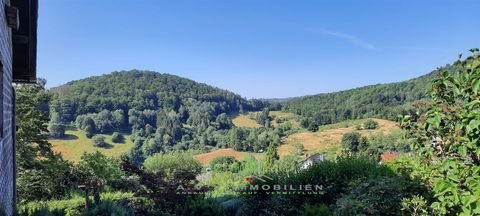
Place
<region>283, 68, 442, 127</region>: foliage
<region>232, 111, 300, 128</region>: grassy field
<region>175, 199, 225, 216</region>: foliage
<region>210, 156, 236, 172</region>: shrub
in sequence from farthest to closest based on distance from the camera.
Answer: <region>232, 111, 300, 128</region>: grassy field < <region>283, 68, 442, 127</region>: foliage < <region>210, 156, 236, 172</region>: shrub < <region>175, 199, 225, 216</region>: foliage

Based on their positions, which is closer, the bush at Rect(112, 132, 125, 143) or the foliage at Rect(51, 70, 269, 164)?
the foliage at Rect(51, 70, 269, 164)

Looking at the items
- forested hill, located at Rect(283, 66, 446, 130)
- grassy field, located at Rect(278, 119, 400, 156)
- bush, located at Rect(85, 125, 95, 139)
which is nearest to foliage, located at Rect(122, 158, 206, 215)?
grassy field, located at Rect(278, 119, 400, 156)

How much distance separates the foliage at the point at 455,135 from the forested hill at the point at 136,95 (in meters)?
45.2

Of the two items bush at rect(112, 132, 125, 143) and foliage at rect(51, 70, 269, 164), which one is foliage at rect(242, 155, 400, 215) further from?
bush at rect(112, 132, 125, 143)

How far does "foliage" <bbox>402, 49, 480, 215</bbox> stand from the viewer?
233cm

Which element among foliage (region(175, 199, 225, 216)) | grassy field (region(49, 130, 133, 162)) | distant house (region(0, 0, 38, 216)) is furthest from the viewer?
grassy field (region(49, 130, 133, 162))

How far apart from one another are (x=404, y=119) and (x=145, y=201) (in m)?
6.43

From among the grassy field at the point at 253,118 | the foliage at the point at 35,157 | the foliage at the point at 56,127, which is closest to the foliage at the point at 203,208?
the foliage at the point at 35,157

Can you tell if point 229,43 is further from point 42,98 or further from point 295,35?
point 42,98

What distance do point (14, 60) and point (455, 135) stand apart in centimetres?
751

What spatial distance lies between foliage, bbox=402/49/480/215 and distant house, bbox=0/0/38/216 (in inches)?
152

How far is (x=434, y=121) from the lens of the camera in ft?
8.23

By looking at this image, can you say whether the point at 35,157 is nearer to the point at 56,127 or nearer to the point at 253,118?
the point at 56,127

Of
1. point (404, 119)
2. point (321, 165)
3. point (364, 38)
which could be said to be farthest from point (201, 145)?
point (404, 119)
